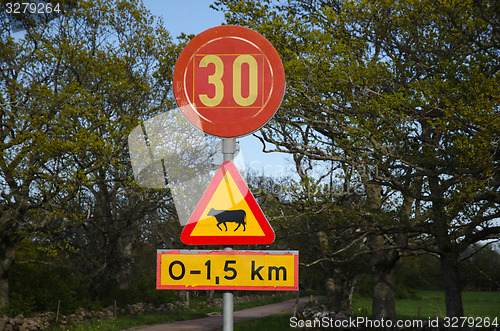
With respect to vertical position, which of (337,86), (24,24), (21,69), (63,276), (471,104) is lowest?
(63,276)

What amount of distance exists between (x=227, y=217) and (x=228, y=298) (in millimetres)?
508

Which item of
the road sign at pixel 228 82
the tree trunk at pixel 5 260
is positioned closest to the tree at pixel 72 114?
the tree trunk at pixel 5 260

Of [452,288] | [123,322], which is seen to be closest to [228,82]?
[452,288]

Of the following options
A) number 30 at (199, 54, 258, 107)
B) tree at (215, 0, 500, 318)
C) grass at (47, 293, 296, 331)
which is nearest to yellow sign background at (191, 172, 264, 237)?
number 30 at (199, 54, 258, 107)

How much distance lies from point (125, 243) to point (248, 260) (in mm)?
22579

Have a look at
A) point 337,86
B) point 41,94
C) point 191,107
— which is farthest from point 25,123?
point 191,107

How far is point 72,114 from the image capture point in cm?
1688

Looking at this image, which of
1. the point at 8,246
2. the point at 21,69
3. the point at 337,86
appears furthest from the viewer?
the point at 8,246

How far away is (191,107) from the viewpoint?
3305 millimetres

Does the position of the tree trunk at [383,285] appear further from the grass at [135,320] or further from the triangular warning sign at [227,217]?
the triangular warning sign at [227,217]

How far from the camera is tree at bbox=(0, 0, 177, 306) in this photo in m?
16.6

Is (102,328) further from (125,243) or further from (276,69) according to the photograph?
(276,69)

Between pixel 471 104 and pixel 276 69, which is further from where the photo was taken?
pixel 471 104

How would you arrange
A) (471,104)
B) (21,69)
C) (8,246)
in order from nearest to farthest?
(471,104) < (21,69) < (8,246)
